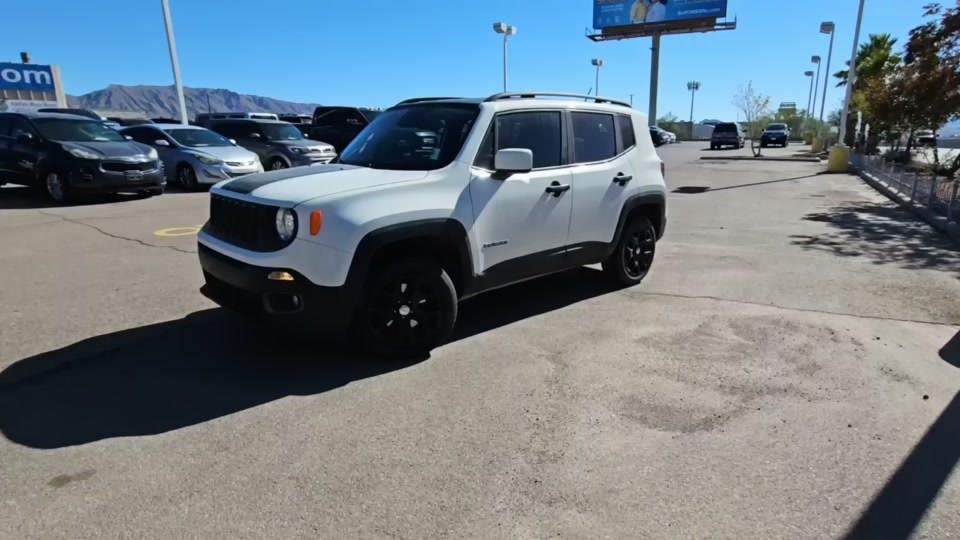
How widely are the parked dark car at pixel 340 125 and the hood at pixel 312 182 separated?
1568 cm

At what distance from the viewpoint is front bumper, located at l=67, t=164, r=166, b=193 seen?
11.0 metres

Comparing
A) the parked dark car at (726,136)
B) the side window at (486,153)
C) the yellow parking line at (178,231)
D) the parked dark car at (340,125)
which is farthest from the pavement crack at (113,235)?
the parked dark car at (726,136)

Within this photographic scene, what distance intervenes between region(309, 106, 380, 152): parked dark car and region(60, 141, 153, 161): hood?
798 cm

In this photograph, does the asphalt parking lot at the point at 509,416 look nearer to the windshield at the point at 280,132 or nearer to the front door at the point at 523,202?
the front door at the point at 523,202

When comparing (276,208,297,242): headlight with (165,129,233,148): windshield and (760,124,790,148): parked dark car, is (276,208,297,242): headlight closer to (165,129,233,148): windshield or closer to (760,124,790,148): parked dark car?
(165,129,233,148): windshield

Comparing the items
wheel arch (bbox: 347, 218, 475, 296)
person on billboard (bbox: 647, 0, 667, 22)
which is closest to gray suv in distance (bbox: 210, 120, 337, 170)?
wheel arch (bbox: 347, 218, 475, 296)

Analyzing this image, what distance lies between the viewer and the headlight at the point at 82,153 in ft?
36.2

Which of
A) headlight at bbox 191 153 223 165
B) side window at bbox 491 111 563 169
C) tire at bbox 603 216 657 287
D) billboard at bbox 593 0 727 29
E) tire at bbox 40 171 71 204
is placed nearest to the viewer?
side window at bbox 491 111 563 169

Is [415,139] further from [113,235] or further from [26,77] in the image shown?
[26,77]

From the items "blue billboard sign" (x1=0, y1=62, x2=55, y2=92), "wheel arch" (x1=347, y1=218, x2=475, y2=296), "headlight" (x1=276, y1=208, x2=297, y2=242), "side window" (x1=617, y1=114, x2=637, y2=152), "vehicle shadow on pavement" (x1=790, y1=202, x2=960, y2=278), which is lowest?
"vehicle shadow on pavement" (x1=790, y1=202, x2=960, y2=278)

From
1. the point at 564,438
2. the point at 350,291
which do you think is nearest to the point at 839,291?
the point at 564,438

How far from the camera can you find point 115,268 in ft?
21.6

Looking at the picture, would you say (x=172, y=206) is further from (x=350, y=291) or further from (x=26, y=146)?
(x=350, y=291)

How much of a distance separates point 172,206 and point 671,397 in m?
10.8
